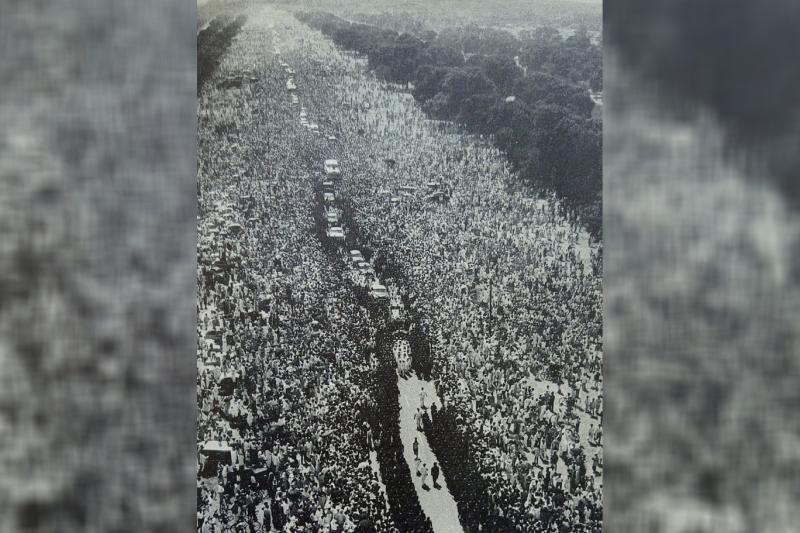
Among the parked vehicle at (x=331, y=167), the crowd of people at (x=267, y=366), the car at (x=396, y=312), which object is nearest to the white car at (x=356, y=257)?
the crowd of people at (x=267, y=366)

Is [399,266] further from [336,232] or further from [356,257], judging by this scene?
[336,232]

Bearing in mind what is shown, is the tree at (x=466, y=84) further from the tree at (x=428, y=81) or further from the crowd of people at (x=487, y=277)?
the crowd of people at (x=487, y=277)

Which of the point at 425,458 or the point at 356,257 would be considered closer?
the point at 425,458
